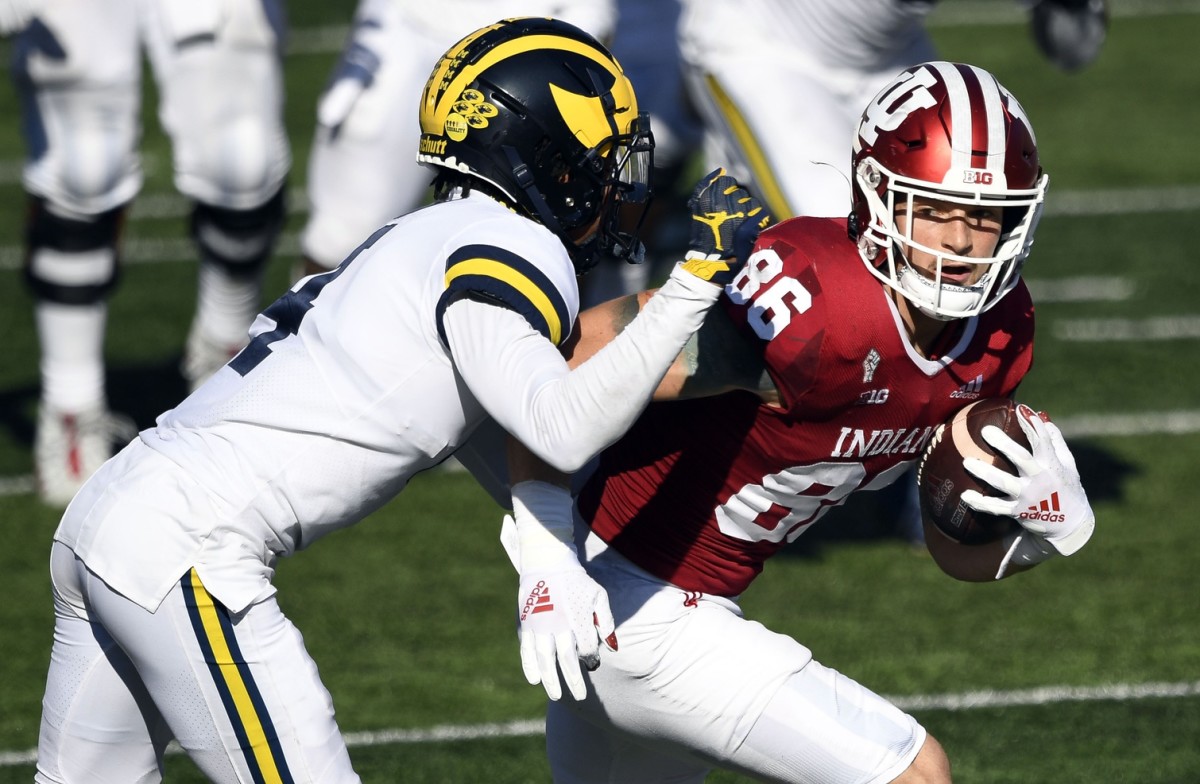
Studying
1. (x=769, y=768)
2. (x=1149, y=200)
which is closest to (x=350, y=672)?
(x=769, y=768)

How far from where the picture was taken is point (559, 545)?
112 inches

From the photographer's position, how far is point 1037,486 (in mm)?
3100

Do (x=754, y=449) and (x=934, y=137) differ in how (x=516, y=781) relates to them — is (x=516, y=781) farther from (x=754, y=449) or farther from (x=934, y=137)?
(x=934, y=137)

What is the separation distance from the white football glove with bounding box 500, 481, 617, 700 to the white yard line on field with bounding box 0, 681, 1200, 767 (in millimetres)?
1526

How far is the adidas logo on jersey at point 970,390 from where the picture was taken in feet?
10.5

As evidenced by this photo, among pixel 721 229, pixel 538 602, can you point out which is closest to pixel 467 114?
pixel 721 229

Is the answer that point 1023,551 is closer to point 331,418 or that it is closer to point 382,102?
point 331,418

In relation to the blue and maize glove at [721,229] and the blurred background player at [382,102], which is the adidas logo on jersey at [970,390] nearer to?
the blue and maize glove at [721,229]

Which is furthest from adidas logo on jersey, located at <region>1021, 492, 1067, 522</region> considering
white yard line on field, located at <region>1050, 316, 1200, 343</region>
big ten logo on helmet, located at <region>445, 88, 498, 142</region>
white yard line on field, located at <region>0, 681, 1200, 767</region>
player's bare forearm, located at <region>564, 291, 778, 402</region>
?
white yard line on field, located at <region>1050, 316, 1200, 343</region>

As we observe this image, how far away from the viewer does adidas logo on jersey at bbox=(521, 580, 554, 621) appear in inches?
109

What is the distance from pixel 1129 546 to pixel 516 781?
2.22m

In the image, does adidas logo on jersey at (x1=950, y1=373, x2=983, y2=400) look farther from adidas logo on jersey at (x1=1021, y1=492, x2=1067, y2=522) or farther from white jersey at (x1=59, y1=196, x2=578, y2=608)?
white jersey at (x1=59, y1=196, x2=578, y2=608)

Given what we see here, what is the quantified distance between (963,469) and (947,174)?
51cm

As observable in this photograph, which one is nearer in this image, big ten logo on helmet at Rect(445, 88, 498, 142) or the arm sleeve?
the arm sleeve
